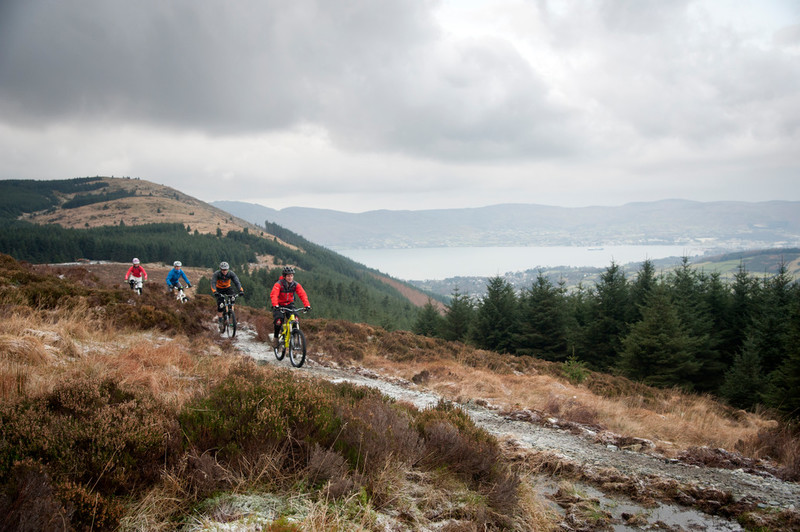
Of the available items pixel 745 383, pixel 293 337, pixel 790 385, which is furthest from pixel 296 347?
pixel 745 383

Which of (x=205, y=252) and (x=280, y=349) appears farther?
(x=205, y=252)

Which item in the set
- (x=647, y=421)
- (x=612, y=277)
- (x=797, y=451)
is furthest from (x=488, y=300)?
(x=797, y=451)

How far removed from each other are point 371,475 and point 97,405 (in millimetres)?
2685

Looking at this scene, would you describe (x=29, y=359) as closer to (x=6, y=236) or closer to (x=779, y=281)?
(x=779, y=281)

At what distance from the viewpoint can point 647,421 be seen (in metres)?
8.34

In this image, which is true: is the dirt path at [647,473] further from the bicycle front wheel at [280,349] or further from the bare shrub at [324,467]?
the bicycle front wheel at [280,349]

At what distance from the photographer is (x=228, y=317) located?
13.8 metres

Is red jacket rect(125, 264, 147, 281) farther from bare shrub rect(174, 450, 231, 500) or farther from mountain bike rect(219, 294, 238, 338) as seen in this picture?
bare shrub rect(174, 450, 231, 500)

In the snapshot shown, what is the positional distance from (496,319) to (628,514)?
2897 centimetres

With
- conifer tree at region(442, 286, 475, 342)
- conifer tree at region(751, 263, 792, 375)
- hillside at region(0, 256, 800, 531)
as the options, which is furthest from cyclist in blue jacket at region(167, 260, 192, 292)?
conifer tree at region(751, 263, 792, 375)

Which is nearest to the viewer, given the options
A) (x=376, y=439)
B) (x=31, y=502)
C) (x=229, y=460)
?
(x=31, y=502)

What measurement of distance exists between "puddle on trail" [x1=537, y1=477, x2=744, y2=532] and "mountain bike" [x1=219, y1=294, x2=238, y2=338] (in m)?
11.5

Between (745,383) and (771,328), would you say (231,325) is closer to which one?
(745,383)

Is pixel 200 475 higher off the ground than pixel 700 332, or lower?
higher
